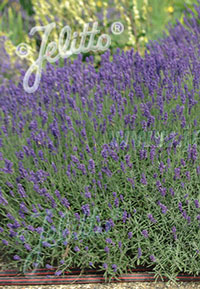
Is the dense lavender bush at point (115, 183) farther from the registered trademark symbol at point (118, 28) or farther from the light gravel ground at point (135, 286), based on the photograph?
the registered trademark symbol at point (118, 28)

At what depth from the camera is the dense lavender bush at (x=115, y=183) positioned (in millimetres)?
2635

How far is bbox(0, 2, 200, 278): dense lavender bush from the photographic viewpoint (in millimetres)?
2635

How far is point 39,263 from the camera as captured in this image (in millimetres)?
2834

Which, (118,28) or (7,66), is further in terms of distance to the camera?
(118,28)

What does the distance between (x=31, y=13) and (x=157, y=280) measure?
6793 millimetres

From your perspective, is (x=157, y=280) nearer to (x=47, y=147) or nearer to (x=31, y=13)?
(x=47, y=147)

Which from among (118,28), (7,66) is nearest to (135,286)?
(7,66)

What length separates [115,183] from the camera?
2822 millimetres

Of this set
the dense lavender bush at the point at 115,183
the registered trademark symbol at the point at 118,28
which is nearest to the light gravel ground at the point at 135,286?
the dense lavender bush at the point at 115,183

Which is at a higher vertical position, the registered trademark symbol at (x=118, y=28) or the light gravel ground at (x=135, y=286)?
the registered trademark symbol at (x=118, y=28)

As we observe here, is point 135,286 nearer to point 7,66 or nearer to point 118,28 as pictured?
point 7,66

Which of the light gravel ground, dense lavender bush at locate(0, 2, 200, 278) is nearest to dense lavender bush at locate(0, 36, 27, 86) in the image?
dense lavender bush at locate(0, 2, 200, 278)

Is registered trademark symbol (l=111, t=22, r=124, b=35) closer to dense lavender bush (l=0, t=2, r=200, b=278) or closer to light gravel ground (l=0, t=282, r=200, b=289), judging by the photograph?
dense lavender bush (l=0, t=2, r=200, b=278)

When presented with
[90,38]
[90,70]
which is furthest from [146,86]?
[90,38]
